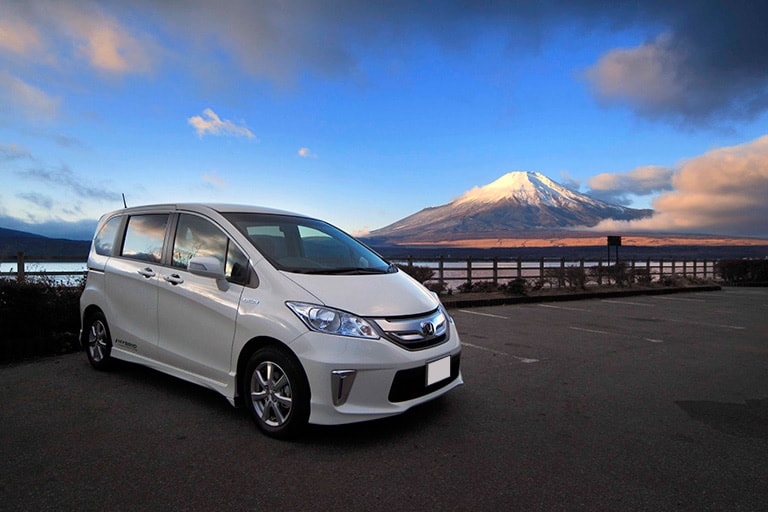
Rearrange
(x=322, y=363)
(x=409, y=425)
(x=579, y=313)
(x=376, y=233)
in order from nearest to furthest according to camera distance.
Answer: (x=322, y=363)
(x=409, y=425)
(x=579, y=313)
(x=376, y=233)

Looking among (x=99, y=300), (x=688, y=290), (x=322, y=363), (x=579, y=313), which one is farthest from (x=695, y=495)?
(x=688, y=290)

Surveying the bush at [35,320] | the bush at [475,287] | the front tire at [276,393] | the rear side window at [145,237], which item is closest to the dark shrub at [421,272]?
the bush at [475,287]

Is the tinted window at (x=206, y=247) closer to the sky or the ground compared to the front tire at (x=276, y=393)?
closer to the sky

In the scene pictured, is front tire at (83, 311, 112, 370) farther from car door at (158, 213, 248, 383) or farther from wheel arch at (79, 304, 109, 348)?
car door at (158, 213, 248, 383)

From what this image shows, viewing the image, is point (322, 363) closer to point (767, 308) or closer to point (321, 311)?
point (321, 311)

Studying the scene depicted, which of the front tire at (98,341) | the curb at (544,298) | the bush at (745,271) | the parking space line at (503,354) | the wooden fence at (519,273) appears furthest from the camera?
the bush at (745,271)

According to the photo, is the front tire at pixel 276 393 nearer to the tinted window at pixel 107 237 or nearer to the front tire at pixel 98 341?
the front tire at pixel 98 341

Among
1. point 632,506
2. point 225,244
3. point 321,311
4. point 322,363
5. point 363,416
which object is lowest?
point 632,506

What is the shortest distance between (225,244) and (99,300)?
1799 mm

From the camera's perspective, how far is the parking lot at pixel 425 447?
7.77 feet

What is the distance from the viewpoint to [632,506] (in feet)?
7.56

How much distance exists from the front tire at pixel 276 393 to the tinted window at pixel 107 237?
2.33m

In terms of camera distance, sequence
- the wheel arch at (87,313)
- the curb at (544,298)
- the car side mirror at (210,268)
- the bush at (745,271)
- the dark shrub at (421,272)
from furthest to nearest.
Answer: the bush at (745,271)
the dark shrub at (421,272)
the curb at (544,298)
the wheel arch at (87,313)
the car side mirror at (210,268)

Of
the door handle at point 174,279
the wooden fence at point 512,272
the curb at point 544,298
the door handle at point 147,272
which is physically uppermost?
the door handle at point 147,272
